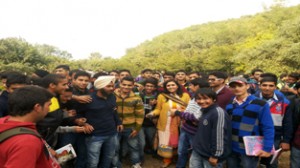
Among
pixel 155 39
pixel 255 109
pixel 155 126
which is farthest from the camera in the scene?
pixel 155 39

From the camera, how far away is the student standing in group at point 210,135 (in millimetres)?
2855

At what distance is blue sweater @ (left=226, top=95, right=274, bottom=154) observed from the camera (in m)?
2.90

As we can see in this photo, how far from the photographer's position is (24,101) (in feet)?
5.45

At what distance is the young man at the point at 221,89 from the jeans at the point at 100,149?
5.77 ft

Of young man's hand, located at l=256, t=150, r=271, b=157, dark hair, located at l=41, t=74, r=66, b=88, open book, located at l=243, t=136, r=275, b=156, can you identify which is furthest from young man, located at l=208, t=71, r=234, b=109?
dark hair, located at l=41, t=74, r=66, b=88

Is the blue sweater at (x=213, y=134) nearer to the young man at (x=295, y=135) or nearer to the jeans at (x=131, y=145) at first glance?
the young man at (x=295, y=135)

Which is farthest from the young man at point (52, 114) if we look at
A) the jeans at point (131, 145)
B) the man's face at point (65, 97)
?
the jeans at point (131, 145)

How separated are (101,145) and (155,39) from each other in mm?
87775

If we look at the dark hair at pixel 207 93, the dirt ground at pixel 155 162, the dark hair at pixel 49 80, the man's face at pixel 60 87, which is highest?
the dark hair at pixel 49 80

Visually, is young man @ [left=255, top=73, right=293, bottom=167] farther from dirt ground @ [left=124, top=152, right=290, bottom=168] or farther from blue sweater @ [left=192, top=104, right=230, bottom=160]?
dirt ground @ [left=124, top=152, right=290, bottom=168]

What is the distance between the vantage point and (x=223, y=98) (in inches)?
141

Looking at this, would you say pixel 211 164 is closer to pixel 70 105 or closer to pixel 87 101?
pixel 87 101

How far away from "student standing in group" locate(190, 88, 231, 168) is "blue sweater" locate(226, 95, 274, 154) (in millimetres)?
188

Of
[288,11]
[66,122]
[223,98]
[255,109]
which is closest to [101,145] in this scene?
[66,122]
